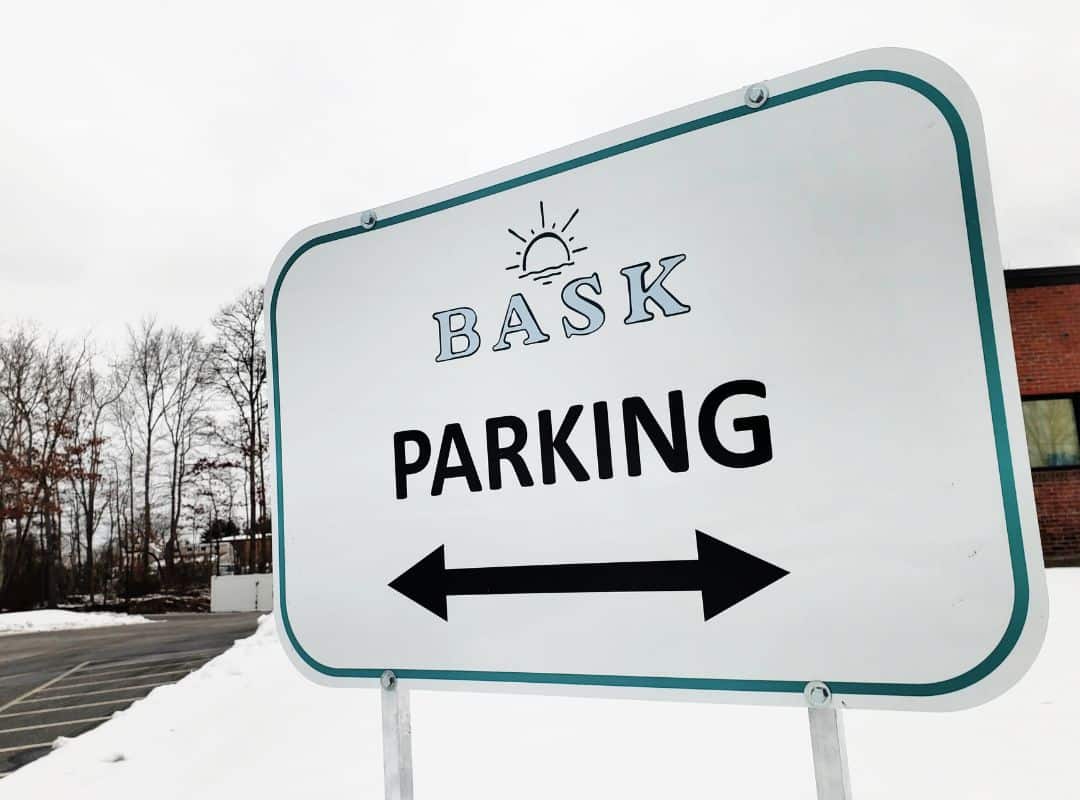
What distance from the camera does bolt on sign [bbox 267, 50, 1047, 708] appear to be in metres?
1.00

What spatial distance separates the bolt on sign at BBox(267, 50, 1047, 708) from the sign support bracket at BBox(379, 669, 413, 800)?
0.04 metres

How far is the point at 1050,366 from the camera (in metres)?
→ 10.6

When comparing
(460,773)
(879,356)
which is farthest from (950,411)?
(460,773)

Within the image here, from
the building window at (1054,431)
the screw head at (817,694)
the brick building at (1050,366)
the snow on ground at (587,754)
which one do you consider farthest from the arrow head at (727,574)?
the building window at (1054,431)

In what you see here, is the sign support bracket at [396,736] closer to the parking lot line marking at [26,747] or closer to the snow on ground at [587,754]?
the snow on ground at [587,754]

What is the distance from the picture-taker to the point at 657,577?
1148mm

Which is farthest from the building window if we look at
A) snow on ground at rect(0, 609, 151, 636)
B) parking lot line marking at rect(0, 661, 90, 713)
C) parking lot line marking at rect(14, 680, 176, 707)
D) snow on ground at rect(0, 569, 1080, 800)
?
snow on ground at rect(0, 609, 151, 636)

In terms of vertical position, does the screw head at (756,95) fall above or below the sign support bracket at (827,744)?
above

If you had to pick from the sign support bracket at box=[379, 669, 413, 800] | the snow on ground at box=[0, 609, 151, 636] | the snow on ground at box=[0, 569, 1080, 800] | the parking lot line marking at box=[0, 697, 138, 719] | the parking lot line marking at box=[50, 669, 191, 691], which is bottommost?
the snow on ground at box=[0, 609, 151, 636]

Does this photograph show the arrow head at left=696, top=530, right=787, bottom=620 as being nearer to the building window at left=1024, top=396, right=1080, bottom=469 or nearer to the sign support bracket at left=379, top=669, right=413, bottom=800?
the sign support bracket at left=379, top=669, right=413, bottom=800

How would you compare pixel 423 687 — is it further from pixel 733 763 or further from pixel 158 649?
pixel 158 649

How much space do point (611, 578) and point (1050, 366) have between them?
1205cm

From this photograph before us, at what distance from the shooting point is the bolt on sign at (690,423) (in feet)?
3.28

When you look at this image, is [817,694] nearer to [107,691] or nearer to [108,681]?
[107,691]
